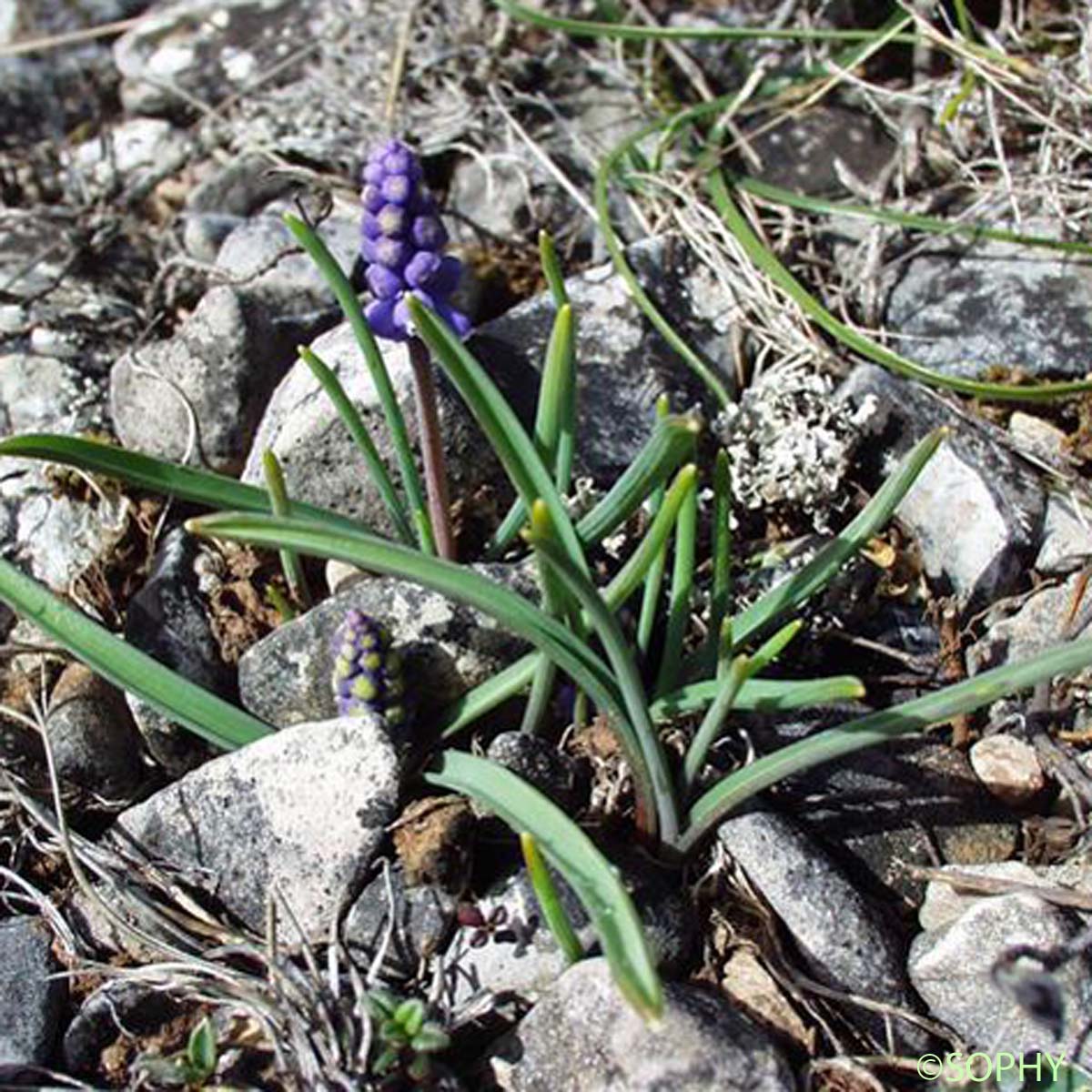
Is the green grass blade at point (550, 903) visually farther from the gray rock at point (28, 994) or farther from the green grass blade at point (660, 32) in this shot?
the green grass blade at point (660, 32)

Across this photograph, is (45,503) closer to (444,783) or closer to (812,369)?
(444,783)

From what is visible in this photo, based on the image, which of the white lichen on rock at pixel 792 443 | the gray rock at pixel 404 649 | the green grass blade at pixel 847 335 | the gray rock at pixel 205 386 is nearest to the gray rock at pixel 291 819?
the gray rock at pixel 404 649

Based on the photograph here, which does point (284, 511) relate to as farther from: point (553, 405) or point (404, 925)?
point (404, 925)

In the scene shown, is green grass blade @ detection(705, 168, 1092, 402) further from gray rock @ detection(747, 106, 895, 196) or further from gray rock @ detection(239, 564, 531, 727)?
gray rock @ detection(239, 564, 531, 727)

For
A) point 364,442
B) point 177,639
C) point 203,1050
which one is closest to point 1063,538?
point 364,442

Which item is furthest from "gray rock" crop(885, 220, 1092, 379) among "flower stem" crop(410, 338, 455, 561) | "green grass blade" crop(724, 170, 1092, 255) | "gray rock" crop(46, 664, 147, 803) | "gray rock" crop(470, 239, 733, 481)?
"gray rock" crop(46, 664, 147, 803)

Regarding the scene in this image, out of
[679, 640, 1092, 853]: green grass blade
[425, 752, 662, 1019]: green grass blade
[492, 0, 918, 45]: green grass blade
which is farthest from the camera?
[492, 0, 918, 45]: green grass blade
